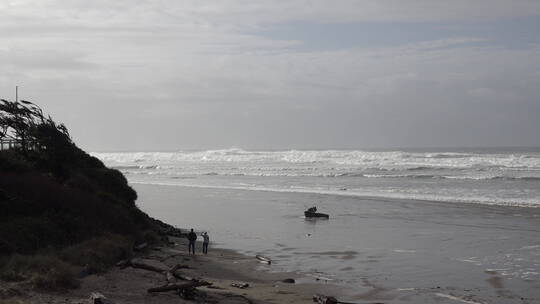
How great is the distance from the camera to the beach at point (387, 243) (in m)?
16.5

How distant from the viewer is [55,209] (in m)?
20.2

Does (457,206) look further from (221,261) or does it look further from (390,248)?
(221,261)

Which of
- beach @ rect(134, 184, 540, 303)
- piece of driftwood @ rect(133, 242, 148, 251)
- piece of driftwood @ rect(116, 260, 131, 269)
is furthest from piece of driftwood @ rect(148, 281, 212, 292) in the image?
piece of driftwood @ rect(133, 242, 148, 251)

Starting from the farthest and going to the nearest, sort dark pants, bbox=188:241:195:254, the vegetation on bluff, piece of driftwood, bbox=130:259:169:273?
dark pants, bbox=188:241:195:254 → piece of driftwood, bbox=130:259:169:273 → the vegetation on bluff

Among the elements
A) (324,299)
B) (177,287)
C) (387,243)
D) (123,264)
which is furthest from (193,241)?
(324,299)

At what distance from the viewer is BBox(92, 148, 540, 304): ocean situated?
1709 centimetres

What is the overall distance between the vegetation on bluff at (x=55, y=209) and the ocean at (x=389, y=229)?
469cm

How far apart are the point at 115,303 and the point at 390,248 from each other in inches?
510

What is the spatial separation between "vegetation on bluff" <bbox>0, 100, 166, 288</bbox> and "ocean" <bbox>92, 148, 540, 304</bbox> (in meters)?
4.69

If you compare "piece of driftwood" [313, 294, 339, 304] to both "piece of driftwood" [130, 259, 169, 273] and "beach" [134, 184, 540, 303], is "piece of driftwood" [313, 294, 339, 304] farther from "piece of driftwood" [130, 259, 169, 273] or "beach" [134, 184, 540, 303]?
"piece of driftwood" [130, 259, 169, 273]

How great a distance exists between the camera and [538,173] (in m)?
58.5

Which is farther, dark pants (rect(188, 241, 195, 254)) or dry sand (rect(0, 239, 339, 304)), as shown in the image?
dark pants (rect(188, 241, 195, 254))

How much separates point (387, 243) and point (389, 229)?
3.95m

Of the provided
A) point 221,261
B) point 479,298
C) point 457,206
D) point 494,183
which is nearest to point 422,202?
point 457,206
